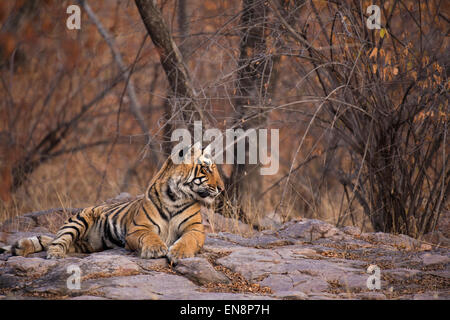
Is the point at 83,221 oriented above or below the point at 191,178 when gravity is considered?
below

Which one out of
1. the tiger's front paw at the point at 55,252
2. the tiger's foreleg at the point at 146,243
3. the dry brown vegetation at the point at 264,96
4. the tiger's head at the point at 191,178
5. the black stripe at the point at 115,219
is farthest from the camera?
the dry brown vegetation at the point at 264,96

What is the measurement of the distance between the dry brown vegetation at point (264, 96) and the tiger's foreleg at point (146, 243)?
1.02m

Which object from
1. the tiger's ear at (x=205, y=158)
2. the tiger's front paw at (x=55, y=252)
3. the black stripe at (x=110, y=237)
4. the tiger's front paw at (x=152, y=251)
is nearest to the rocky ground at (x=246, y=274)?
the tiger's front paw at (x=152, y=251)

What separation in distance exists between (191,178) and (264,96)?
2042mm

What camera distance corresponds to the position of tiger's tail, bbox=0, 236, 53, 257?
5540mm

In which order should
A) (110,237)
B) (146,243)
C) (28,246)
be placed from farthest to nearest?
(110,237), (28,246), (146,243)

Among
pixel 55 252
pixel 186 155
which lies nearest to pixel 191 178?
pixel 186 155

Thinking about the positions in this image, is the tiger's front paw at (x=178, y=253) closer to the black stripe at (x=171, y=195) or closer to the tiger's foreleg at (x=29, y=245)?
the black stripe at (x=171, y=195)

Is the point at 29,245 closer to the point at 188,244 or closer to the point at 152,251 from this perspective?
the point at 152,251

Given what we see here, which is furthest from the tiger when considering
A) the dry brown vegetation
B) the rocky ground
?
the dry brown vegetation

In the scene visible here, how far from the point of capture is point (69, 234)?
5.75 metres

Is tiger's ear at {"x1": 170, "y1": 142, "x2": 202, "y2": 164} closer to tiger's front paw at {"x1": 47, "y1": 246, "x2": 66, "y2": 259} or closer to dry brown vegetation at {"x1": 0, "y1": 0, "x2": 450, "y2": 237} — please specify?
dry brown vegetation at {"x1": 0, "y1": 0, "x2": 450, "y2": 237}

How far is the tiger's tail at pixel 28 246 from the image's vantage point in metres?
5.54
